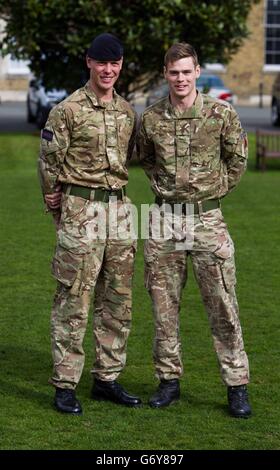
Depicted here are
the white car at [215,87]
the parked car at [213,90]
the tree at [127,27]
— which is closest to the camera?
the tree at [127,27]

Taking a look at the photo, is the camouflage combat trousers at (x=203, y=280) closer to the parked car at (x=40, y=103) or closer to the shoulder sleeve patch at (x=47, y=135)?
the shoulder sleeve patch at (x=47, y=135)

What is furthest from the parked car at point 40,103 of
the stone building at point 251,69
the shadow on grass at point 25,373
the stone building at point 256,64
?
the shadow on grass at point 25,373

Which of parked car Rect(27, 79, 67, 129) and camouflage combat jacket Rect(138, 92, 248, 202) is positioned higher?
camouflage combat jacket Rect(138, 92, 248, 202)

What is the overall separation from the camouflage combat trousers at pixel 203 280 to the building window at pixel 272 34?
45508mm

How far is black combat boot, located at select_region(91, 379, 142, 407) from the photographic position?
25.4 feet

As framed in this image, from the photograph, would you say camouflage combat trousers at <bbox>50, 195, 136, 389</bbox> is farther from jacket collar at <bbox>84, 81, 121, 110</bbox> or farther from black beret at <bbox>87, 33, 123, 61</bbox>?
black beret at <bbox>87, 33, 123, 61</bbox>

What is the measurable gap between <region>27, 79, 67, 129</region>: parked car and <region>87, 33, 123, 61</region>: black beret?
930 inches

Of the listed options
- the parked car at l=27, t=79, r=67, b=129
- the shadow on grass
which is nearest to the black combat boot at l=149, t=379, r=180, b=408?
the shadow on grass

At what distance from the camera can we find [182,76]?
7223mm

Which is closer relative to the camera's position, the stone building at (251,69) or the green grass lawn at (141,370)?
the green grass lawn at (141,370)

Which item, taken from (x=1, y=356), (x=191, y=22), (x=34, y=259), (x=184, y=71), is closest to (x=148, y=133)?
(x=184, y=71)

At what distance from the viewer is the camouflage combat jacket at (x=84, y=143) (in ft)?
24.2

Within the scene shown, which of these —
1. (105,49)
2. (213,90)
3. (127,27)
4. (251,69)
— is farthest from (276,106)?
(105,49)
